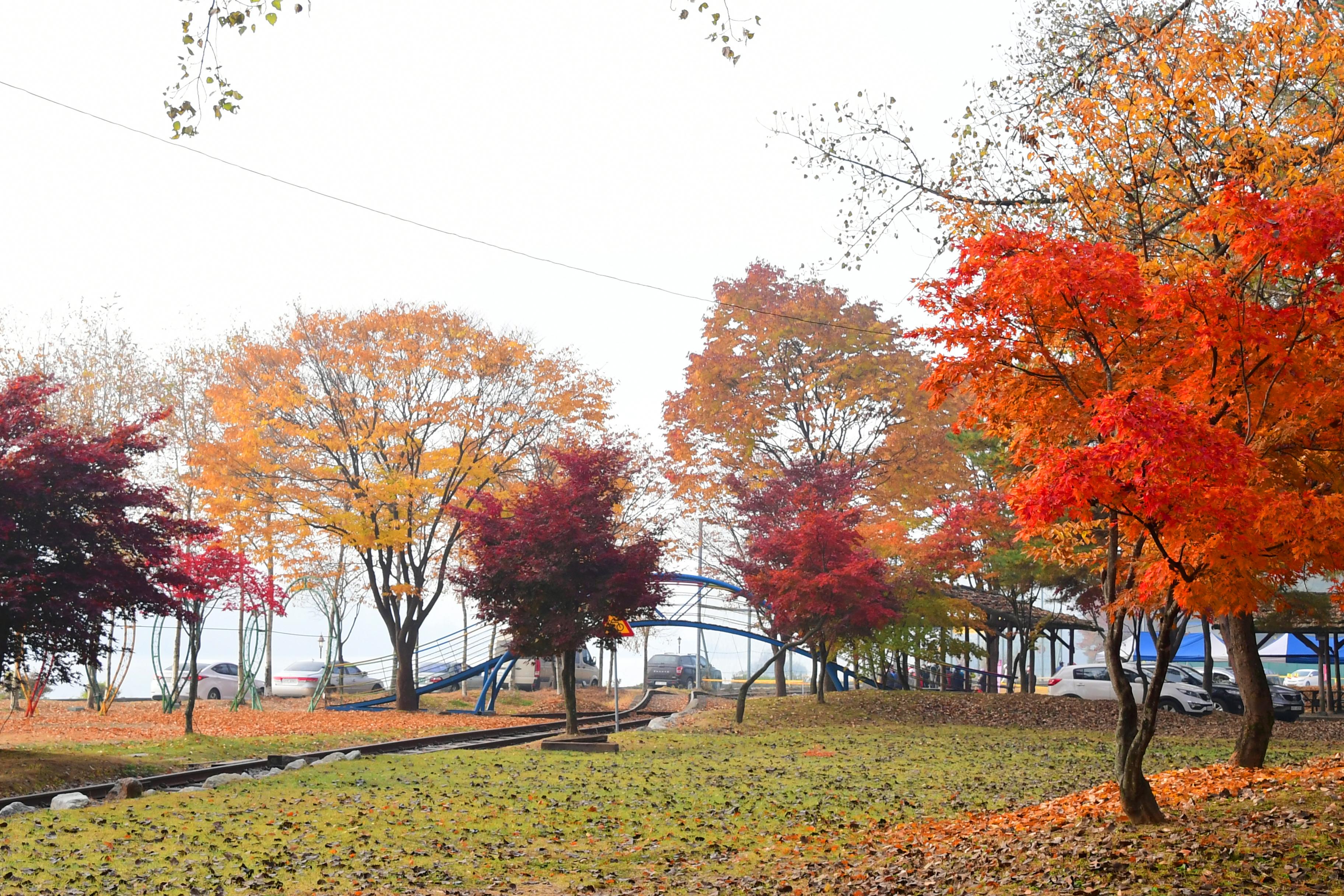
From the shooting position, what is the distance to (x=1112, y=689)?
25562mm

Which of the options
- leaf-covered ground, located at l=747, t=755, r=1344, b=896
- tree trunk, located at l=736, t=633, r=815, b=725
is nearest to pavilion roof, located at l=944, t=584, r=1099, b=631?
tree trunk, located at l=736, t=633, r=815, b=725

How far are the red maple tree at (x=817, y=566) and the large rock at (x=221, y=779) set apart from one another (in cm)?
1181

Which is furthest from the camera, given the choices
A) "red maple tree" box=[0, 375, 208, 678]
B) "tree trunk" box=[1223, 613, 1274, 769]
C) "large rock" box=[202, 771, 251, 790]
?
"red maple tree" box=[0, 375, 208, 678]

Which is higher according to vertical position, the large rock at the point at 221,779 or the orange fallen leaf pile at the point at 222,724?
the large rock at the point at 221,779

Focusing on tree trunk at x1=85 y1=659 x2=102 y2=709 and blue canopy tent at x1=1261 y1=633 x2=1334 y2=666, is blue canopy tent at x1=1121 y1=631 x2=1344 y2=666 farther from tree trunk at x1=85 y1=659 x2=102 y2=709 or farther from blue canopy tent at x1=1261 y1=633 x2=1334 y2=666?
tree trunk at x1=85 y1=659 x2=102 y2=709

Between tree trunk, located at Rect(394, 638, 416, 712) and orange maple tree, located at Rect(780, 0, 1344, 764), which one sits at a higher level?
orange maple tree, located at Rect(780, 0, 1344, 764)

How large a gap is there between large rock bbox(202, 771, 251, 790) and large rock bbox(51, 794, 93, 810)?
1.40 metres

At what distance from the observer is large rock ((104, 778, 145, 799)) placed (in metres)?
10.7

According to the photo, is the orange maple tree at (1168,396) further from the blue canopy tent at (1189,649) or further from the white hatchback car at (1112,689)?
the blue canopy tent at (1189,649)

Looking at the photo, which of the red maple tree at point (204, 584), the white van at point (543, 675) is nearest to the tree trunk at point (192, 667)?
the red maple tree at point (204, 584)

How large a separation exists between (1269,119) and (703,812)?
357 inches

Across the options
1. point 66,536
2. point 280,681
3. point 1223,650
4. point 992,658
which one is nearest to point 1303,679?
point 1223,650

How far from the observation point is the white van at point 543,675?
127ft

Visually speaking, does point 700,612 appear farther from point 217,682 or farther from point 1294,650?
point 1294,650
